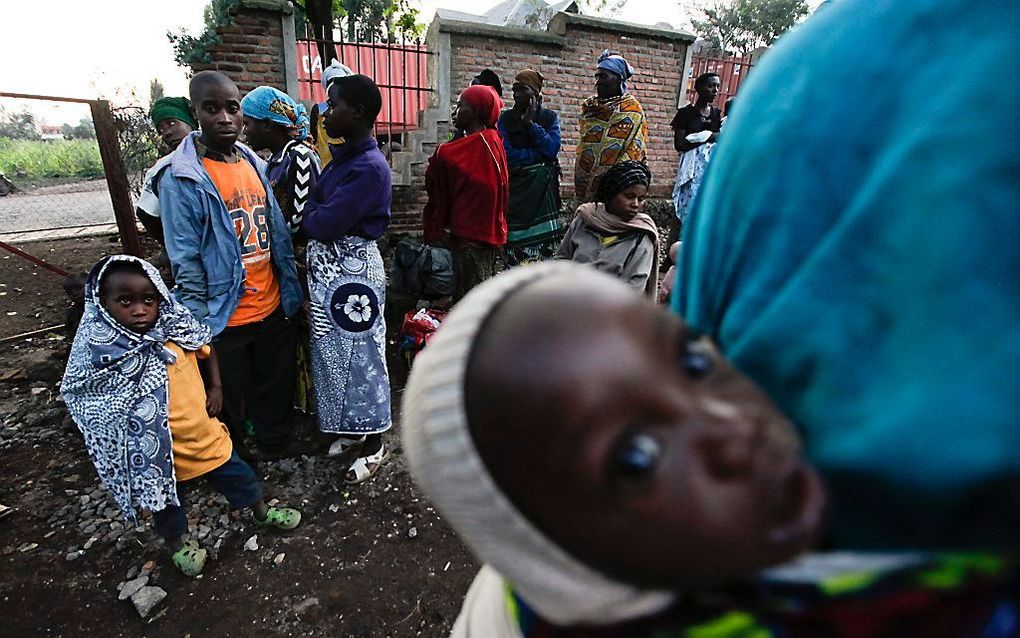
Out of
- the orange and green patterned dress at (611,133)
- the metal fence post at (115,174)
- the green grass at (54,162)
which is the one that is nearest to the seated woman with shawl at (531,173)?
the orange and green patterned dress at (611,133)

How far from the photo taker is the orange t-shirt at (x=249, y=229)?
8.89ft

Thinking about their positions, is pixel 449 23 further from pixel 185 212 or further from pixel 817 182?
pixel 817 182

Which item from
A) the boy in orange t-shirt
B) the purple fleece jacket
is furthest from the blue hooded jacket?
the purple fleece jacket

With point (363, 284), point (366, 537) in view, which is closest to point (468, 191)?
point (363, 284)

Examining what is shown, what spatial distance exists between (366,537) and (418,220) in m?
4.60

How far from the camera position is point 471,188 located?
4.18 meters

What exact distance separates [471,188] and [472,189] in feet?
0.04

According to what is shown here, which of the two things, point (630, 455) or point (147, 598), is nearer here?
point (630, 455)

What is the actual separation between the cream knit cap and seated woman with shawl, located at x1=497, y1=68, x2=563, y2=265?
4610 millimetres

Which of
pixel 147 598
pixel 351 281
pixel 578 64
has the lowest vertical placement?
pixel 147 598

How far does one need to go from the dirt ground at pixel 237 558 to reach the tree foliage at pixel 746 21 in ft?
90.9

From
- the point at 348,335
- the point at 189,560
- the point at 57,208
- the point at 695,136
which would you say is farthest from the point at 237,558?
the point at 57,208

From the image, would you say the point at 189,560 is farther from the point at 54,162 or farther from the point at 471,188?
the point at 54,162

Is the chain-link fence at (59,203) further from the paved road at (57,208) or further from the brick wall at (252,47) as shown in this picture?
the brick wall at (252,47)
